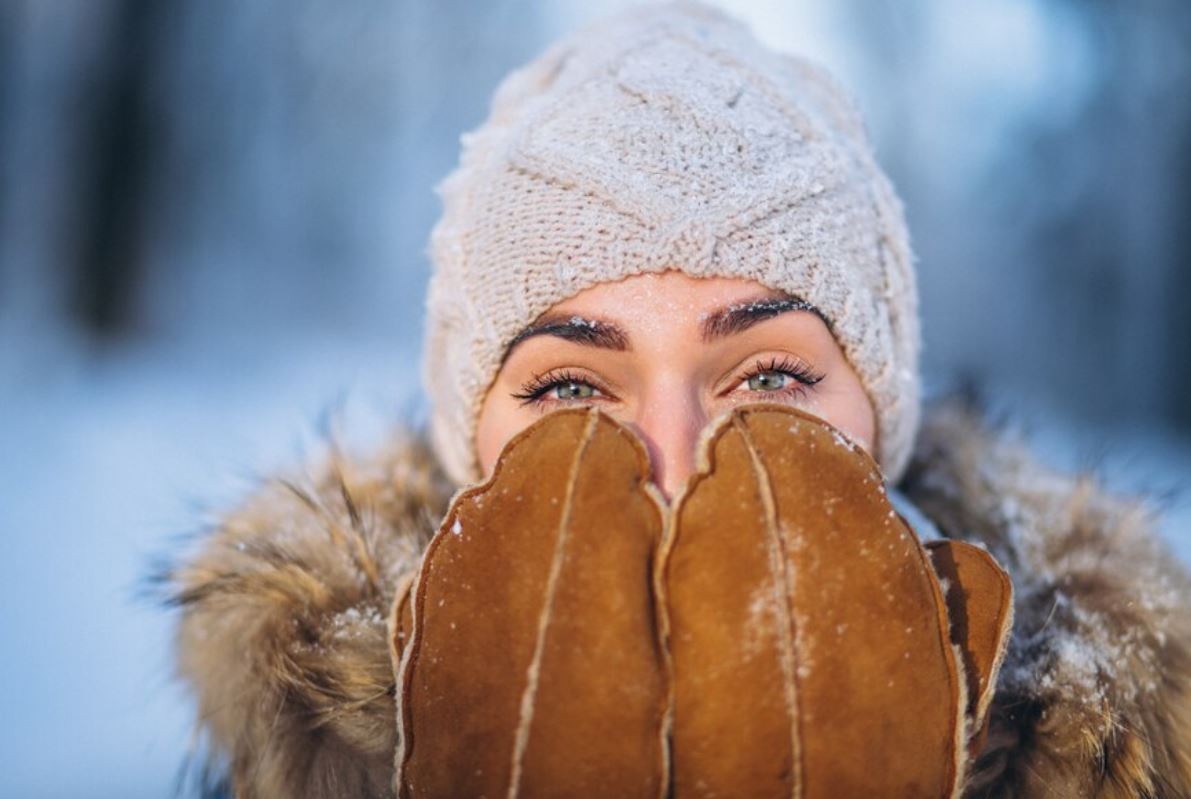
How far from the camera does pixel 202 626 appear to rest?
1023mm

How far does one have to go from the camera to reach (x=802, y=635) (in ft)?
2.05

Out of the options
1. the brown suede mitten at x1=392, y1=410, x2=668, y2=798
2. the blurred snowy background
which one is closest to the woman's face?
the brown suede mitten at x1=392, y1=410, x2=668, y2=798

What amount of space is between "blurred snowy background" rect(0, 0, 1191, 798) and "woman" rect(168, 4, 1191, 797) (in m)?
2.66

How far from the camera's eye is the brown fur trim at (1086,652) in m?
0.85

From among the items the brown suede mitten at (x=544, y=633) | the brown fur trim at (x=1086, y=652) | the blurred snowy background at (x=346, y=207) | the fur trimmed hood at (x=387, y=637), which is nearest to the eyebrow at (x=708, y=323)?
the brown suede mitten at (x=544, y=633)

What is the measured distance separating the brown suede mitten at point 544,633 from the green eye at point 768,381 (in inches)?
11.2

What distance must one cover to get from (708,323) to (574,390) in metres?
0.18

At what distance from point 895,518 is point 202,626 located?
0.84 meters

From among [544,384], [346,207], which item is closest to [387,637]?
[544,384]

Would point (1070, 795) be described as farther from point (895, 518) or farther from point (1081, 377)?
point (1081, 377)

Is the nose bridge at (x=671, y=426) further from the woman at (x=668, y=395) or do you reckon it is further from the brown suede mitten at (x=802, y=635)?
the brown suede mitten at (x=802, y=635)

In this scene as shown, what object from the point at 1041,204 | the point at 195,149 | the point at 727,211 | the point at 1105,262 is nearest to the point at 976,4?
the point at 1041,204

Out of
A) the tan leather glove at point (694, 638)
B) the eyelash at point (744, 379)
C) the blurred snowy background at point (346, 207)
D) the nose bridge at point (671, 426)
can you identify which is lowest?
the tan leather glove at point (694, 638)

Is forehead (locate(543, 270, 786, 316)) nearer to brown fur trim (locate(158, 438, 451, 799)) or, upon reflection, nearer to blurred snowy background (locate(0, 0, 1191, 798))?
brown fur trim (locate(158, 438, 451, 799))
